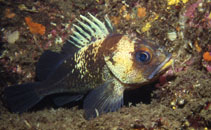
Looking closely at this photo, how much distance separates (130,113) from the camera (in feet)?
8.30

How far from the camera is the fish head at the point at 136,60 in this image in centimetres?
279

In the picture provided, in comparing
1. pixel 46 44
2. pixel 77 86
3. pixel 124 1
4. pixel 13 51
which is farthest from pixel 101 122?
pixel 13 51

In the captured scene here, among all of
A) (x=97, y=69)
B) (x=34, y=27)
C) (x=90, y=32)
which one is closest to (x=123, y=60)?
(x=97, y=69)

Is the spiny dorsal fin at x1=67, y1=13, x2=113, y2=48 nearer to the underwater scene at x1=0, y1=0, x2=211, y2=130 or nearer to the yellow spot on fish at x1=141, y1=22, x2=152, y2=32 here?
the underwater scene at x1=0, y1=0, x2=211, y2=130

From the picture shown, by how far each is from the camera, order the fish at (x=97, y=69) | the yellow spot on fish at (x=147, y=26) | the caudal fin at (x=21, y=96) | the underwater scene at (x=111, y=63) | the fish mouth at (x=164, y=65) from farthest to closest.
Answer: the caudal fin at (x=21, y=96) → the yellow spot on fish at (x=147, y=26) → the fish at (x=97, y=69) → the fish mouth at (x=164, y=65) → the underwater scene at (x=111, y=63)

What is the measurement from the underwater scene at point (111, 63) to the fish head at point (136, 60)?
16 mm

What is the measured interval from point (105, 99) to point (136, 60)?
867mm

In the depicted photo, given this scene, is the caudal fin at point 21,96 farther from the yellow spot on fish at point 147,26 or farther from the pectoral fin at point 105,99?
the yellow spot on fish at point 147,26

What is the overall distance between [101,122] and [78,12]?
3.05m

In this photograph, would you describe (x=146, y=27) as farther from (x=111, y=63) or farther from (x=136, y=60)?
(x=111, y=63)

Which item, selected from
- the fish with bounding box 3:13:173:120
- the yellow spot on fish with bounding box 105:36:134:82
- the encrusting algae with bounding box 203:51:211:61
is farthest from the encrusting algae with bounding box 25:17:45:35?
the encrusting algae with bounding box 203:51:211:61

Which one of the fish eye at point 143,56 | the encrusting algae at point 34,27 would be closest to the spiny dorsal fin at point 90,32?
the fish eye at point 143,56

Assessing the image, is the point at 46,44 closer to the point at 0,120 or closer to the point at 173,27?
the point at 0,120

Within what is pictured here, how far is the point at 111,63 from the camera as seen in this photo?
314cm
